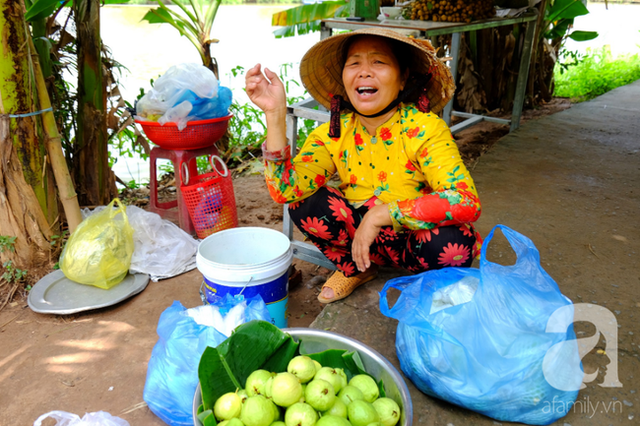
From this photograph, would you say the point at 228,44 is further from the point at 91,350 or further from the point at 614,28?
the point at 614,28

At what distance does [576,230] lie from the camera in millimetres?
2484

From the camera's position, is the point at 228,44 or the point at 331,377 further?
the point at 228,44

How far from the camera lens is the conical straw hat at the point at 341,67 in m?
1.65

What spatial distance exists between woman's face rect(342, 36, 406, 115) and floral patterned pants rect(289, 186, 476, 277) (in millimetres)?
395

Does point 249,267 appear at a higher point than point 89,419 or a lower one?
higher

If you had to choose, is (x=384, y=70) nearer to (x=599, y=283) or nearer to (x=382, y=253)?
(x=382, y=253)

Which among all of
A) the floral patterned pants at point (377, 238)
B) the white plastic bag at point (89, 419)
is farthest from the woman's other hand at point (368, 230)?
the white plastic bag at point (89, 419)

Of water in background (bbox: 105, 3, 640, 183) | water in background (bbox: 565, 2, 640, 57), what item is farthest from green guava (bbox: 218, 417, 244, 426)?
water in background (bbox: 565, 2, 640, 57)

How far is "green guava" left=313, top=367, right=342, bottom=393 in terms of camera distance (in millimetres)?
1154

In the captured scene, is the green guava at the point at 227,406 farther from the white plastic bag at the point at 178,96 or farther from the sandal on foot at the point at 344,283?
the white plastic bag at the point at 178,96

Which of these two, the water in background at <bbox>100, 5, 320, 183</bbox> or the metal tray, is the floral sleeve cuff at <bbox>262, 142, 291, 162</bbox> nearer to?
the metal tray

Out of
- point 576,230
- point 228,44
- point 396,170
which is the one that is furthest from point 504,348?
point 228,44

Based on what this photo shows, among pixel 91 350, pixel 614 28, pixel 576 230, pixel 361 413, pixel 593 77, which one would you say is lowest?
pixel 91 350

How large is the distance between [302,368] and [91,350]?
128 cm
